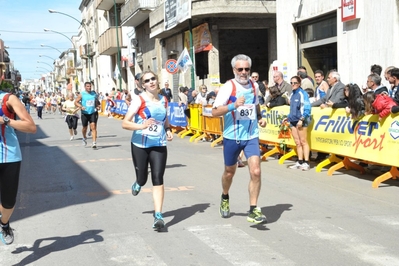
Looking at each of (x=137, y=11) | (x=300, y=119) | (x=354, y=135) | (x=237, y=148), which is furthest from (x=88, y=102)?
(x=137, y=11)

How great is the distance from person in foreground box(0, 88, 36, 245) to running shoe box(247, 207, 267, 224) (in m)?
2.59

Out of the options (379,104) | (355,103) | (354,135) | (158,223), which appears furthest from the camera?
(354,135)

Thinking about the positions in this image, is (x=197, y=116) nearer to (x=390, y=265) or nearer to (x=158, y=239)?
(x=158, y=239)

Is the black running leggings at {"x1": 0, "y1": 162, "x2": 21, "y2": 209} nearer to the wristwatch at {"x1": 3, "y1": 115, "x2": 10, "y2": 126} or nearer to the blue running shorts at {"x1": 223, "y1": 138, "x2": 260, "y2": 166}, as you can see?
the wristwatch at {"x1": 3, "y1": 115, "x2": 10, "y2": 126}

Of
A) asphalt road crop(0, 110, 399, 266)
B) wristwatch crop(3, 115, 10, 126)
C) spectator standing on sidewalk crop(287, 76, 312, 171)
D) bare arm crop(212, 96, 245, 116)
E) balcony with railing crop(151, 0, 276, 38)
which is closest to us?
wristwatch crop(3, 115, 10, 126)

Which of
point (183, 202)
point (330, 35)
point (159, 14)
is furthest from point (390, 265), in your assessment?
point (159, 14)

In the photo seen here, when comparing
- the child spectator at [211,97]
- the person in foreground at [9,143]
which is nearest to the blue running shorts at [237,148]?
the person in foreground at [9,143]

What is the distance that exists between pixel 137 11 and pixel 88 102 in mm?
20031

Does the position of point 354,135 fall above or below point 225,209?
above

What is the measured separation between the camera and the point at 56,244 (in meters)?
6.07

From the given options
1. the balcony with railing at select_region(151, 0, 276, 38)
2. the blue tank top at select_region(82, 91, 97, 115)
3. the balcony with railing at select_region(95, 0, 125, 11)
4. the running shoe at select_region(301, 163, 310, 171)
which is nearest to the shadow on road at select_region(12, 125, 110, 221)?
the blue tank top at select_region(82, 91, 97, 115)

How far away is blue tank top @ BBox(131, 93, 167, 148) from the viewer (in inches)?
261

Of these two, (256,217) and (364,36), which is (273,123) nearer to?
(364,36)

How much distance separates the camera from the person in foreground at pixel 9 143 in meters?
5.13
